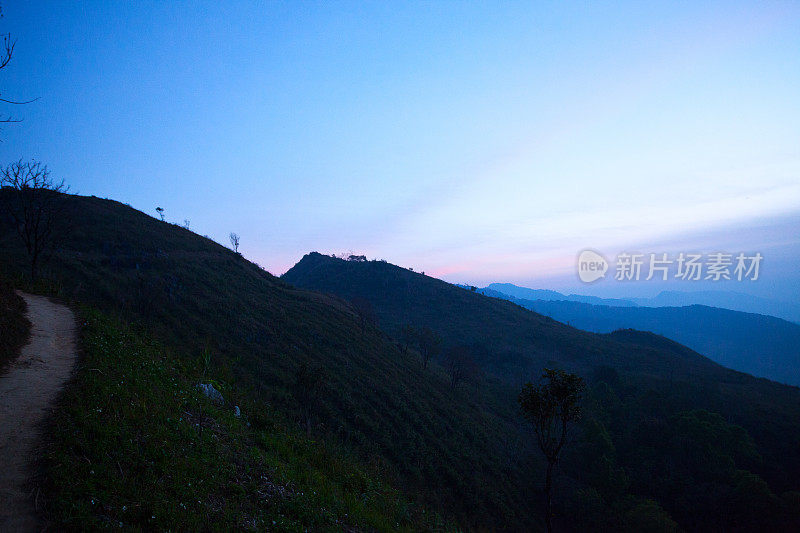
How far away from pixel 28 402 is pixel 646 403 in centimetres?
5921

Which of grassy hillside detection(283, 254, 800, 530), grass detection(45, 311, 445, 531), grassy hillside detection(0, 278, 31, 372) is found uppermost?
grassy hillside detection(0, 278, 31, 372)

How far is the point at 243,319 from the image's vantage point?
3616 cm

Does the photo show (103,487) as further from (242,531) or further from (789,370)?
(789,370)

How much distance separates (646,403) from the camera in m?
45.4

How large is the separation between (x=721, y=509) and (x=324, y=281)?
106238mm

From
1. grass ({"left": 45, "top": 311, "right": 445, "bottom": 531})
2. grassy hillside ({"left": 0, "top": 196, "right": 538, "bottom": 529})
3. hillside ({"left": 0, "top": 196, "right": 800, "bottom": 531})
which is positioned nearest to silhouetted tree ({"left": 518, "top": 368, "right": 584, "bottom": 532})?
grassy hillside ({"left": 0, "top": 196, "right": 538, "bottom": 529})

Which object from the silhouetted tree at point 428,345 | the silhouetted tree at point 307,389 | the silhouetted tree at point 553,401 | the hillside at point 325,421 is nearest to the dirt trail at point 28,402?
the hillside at point 325,421

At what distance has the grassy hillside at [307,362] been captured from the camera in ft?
79.7

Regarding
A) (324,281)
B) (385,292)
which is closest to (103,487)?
(385,292)

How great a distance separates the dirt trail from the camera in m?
5.21

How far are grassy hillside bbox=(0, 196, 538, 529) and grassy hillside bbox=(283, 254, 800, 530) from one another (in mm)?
10647

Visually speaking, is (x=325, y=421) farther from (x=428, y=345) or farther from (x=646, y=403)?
(x=646, y=403)

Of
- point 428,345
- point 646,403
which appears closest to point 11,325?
point 428,345

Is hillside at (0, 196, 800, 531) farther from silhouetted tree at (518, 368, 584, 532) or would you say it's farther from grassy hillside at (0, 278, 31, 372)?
silhouetted tree at (518, 368, 584, 532)
